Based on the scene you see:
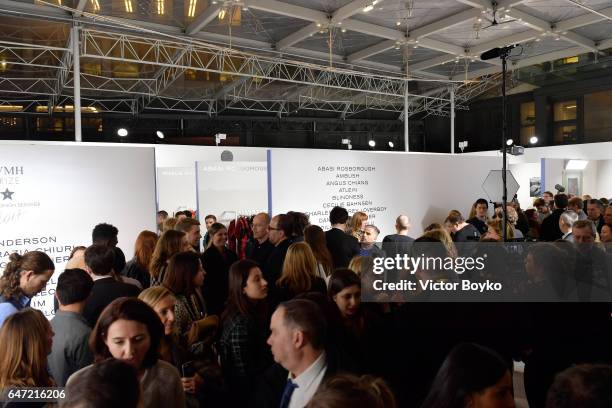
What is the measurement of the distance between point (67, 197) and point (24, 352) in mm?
3688

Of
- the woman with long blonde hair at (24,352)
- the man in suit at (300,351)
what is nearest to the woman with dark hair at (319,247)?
the man in suit at (300,351)

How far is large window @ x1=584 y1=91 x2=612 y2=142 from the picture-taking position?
13414mm

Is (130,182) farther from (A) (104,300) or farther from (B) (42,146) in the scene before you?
(A) (104,300)

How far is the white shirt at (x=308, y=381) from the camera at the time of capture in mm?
1711

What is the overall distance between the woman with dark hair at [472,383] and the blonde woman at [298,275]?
5.50 feet

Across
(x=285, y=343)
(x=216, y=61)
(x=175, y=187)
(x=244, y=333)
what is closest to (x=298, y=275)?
(x=244, y=333)

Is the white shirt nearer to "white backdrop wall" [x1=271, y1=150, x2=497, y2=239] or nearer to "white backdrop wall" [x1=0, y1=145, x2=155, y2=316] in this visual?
"white backdrop wall" [x1=0, y1=145, x2=155, y2=316]

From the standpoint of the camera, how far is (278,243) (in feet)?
14.1

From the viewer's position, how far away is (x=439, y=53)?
1045 centimetres

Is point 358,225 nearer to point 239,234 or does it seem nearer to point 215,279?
point 239,234

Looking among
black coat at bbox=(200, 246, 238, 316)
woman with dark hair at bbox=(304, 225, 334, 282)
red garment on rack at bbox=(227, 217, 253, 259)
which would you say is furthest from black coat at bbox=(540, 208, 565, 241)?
black coat at bbox=(200, 246, 238, 316)

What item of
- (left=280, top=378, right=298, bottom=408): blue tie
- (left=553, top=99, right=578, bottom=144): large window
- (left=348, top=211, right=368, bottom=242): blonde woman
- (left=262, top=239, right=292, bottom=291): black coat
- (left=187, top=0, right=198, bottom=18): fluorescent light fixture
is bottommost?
(left=280, top=378, right=298, bottom=408): blue tie

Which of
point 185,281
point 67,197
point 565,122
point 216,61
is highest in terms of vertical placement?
point 216,61

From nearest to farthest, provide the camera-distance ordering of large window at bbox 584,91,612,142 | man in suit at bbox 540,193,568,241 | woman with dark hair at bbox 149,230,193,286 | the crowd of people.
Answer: the crowd of people < woman with dark hair at bbox 149,230,193,286 < man in suit at bbox 540,193,568,241 < large window at bbox 584,91,612,142
